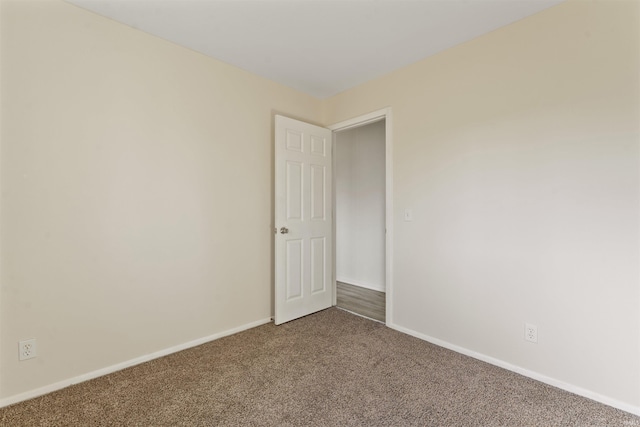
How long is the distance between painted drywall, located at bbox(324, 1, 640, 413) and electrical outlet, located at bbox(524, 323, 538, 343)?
28 millimetres

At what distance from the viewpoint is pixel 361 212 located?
14.7 ft

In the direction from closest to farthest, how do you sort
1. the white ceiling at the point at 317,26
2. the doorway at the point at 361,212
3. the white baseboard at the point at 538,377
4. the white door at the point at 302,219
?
the white baseboard at the point at 538,377, the white ceiling at the point at 317,26, the white door at the point at 302,219, the doorway at the point at 361,212

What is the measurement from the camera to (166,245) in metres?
2.32

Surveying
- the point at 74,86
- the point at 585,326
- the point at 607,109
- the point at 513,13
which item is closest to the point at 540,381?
the point at 585,326

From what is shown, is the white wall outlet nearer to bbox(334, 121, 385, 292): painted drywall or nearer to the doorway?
the doorway

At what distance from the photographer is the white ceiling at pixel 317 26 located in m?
1.91

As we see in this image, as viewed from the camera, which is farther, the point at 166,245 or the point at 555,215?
the point at 166,245

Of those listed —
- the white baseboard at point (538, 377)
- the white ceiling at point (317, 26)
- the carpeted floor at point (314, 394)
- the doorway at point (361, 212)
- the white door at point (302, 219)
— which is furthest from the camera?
the doorway at point (361, 212)

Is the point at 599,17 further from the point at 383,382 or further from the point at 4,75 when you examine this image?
the point at 4,75

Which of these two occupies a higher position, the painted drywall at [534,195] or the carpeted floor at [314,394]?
the painted drywall at [534,195]

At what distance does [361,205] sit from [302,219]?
1611mm

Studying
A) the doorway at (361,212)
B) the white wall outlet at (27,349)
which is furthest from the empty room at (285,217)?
the doorway at (361,212)

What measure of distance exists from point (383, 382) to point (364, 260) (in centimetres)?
260

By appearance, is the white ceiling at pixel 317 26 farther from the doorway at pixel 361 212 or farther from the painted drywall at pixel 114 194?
the doorway at pixel 361 212
